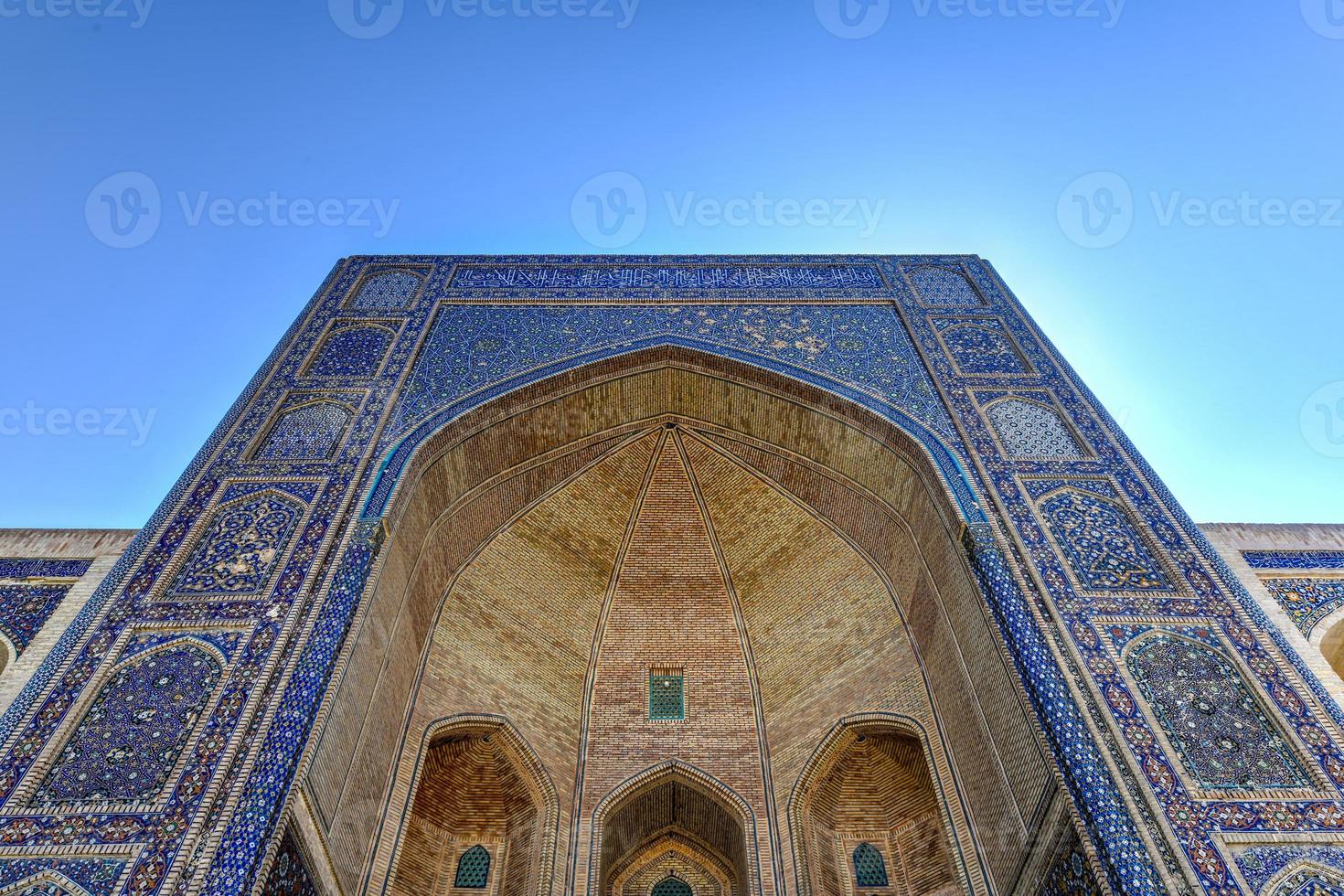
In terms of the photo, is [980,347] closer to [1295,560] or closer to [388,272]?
[1295,560]

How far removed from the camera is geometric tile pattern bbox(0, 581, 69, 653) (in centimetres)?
515

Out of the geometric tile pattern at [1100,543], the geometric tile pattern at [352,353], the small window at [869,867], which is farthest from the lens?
the geometric tile pattern at [352,353]

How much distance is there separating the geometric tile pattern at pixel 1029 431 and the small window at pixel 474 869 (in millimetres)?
3976

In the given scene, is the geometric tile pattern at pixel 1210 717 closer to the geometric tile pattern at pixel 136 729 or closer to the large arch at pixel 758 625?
the large arch at pixel 758 625

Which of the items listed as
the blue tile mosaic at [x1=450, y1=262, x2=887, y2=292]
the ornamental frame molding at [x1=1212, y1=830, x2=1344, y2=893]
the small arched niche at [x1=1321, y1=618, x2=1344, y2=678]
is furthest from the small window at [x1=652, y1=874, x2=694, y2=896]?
the blue tile mosaic at [x1=450, y1=262, x2=887, y2=292]

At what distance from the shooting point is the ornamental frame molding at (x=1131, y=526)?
4840mm

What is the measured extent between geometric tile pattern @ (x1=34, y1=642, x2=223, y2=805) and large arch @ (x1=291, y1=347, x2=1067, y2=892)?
1.84ft

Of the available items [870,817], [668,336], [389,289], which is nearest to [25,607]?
[389,289]

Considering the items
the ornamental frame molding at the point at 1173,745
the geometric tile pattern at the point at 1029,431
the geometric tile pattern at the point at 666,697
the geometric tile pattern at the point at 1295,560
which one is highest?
the geometric tile pattern at the point at 1029,431

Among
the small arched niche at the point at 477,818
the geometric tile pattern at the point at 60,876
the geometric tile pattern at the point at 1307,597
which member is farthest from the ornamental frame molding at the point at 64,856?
the geometric tile pattern at the point at 1307,597

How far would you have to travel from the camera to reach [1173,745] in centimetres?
408

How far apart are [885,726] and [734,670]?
1.24 meters

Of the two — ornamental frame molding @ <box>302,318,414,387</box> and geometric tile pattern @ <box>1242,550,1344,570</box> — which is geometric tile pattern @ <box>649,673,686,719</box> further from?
geometric tile pattern @ <box>1242,550,1344,570</box>

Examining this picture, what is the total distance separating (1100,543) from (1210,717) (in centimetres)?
116
